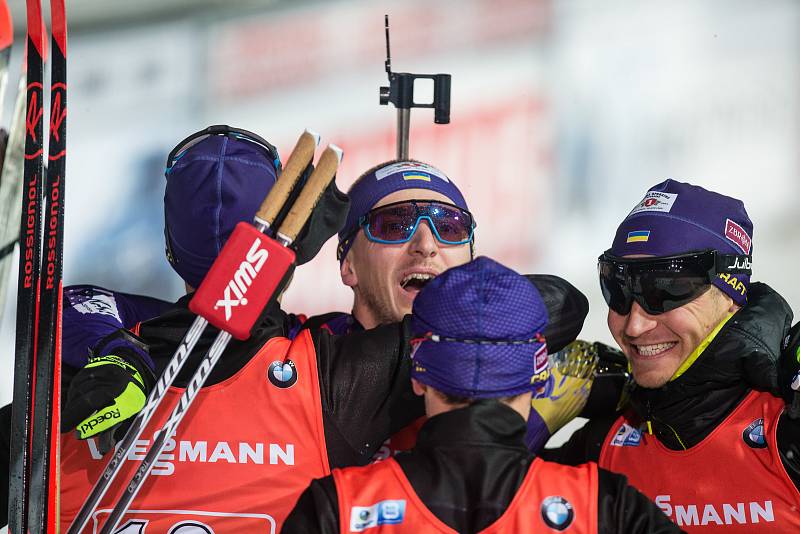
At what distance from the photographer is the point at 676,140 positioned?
529 centimetres

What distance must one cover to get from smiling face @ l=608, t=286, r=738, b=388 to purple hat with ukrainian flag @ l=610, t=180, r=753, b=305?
0.06 metres

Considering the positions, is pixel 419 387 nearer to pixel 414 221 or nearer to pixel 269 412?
pixel 269 412

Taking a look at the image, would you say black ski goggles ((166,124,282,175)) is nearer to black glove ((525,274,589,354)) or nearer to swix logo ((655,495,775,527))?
black glove ((525,274,589,354))

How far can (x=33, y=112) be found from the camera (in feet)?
7.85

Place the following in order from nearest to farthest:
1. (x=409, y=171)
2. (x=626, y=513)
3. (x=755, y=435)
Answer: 1. (x=626, y=513)
2. (x=755, y=435)
3. (x=409, y=171)

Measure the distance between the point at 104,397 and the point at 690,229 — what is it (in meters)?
1.56

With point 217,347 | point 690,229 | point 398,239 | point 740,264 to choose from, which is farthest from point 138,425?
point 740,264

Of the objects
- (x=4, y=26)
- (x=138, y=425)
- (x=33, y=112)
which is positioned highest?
(x=4, y=26)

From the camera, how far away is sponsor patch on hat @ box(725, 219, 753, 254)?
2852 millimetres

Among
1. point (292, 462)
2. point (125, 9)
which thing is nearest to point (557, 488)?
point (292, 462)

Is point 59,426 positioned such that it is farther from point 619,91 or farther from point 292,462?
point 619,91

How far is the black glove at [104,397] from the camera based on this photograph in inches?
87.0

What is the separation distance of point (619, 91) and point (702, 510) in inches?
115

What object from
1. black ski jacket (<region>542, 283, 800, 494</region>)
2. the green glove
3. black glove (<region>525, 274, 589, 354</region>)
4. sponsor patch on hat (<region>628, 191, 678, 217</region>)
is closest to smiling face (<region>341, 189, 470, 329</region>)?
black glove (<region>525, 274, 589, 354</region>)
